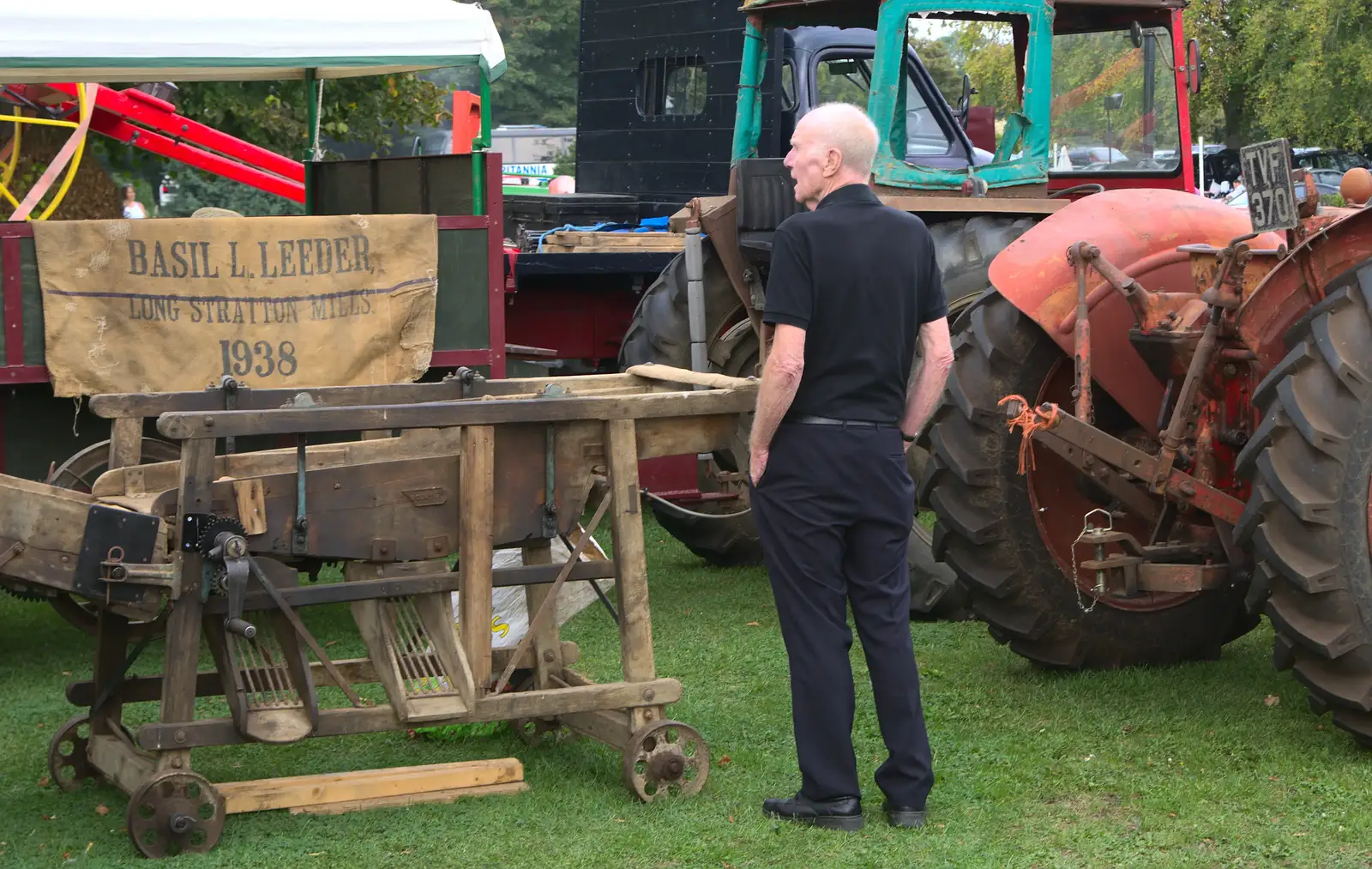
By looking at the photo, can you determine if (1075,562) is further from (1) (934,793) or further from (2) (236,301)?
(2) (236,301)

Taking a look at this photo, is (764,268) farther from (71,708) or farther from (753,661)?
(71,708)

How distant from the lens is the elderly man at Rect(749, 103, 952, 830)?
4047mm

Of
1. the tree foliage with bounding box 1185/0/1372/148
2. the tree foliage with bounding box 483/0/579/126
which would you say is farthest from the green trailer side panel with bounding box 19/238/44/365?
the tree foliage with bounding box 483/0/579/126

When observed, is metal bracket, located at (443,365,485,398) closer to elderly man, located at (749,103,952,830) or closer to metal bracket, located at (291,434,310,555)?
metal bracket, located at (291,434,310,555)

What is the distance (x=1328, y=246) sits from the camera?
15.3ft

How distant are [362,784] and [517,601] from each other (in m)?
1.65

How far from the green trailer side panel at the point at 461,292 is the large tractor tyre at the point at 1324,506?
10.8ft

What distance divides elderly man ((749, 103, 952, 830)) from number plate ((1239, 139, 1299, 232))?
1.04 meters

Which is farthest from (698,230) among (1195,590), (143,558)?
(143,558)

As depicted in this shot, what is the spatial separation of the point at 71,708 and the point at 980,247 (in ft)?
12.6

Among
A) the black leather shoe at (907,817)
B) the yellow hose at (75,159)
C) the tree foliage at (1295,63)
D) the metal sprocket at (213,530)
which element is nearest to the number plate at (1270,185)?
the black leather shoe at (907,817)

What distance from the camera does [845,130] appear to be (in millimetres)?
4074

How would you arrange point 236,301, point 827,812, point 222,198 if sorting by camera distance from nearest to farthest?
point 827,812, point 236,301, point 222,198

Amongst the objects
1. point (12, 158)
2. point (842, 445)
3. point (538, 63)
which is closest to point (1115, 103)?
point (842, 445)
